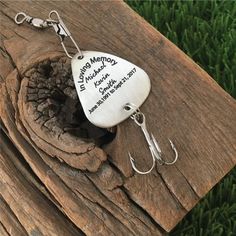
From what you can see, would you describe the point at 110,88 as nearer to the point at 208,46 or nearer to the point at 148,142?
the point at 148,142

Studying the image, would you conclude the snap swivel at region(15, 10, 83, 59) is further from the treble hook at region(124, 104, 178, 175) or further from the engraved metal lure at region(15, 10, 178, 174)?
the treble hook at region(124, 104, 178, 175)

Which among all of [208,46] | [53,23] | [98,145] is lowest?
[208,46]

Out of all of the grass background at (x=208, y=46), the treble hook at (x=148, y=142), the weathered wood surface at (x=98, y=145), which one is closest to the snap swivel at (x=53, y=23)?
the weathered wood surface at (x=98, y=145)

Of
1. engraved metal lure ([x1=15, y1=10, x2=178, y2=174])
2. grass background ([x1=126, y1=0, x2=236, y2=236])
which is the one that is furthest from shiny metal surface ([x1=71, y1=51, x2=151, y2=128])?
grass background ([x1=126, y1=0, x2=236, y2=236])

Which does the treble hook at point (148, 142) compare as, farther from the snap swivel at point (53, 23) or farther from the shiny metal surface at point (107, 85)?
the snap swivel at point (53, 23)

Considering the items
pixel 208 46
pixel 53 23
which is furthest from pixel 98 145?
pixel 208 46

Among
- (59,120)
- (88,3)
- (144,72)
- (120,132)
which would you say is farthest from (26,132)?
(88,3)
